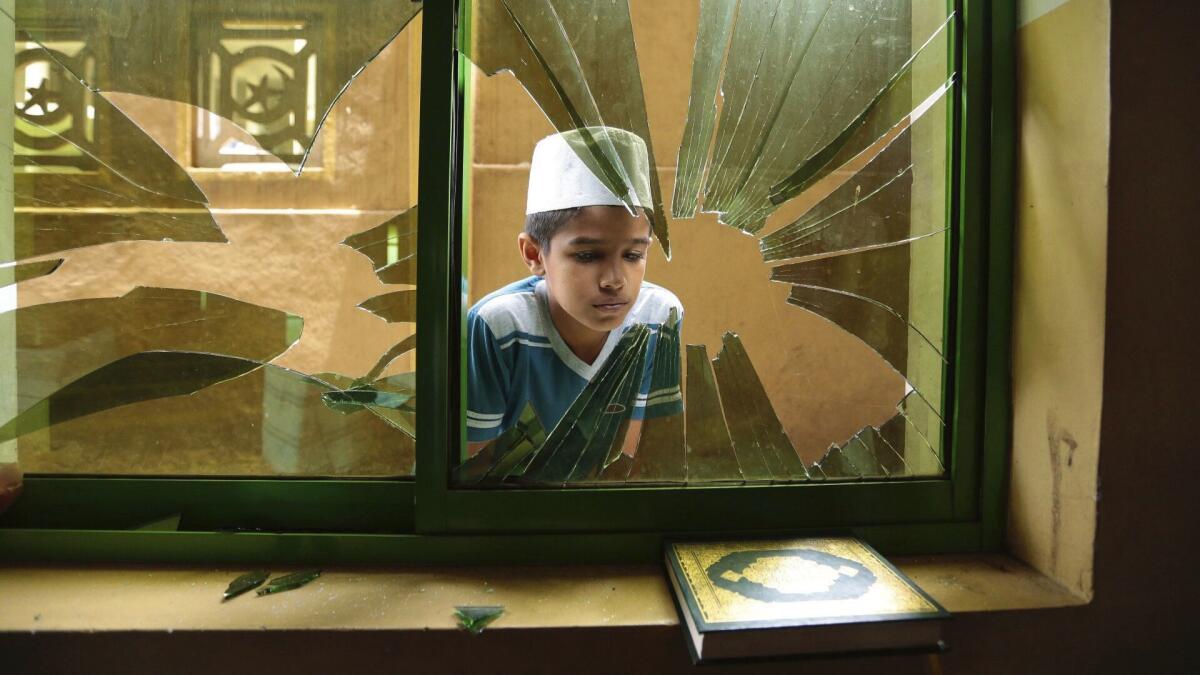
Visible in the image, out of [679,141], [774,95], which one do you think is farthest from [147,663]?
[774,95]

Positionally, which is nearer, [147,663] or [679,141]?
[147,663]

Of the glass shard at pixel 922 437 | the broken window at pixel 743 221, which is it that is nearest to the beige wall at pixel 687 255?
the broken window at pixel 743 221

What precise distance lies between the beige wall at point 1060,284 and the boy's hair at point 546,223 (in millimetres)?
538

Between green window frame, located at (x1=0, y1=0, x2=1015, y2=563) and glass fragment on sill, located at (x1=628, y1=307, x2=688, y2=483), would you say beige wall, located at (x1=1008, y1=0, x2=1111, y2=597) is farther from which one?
glass fragment on sill, located at (x1=628, y1=307, x2=688, y2=483)

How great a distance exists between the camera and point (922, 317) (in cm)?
79

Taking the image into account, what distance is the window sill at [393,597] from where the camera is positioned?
0.62m

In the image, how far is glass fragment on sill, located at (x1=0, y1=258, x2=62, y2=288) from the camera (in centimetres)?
77

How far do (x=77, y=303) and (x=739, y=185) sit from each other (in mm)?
972

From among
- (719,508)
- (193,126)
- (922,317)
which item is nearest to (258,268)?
(193,126)

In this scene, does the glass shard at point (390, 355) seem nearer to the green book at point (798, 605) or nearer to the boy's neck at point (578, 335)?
the boy's neck at point (578, 335)

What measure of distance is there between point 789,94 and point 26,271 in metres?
1.13

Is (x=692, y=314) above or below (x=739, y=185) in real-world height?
below

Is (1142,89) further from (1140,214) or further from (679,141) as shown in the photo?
(679,141)

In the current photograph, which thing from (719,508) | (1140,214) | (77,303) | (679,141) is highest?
(679,141)
